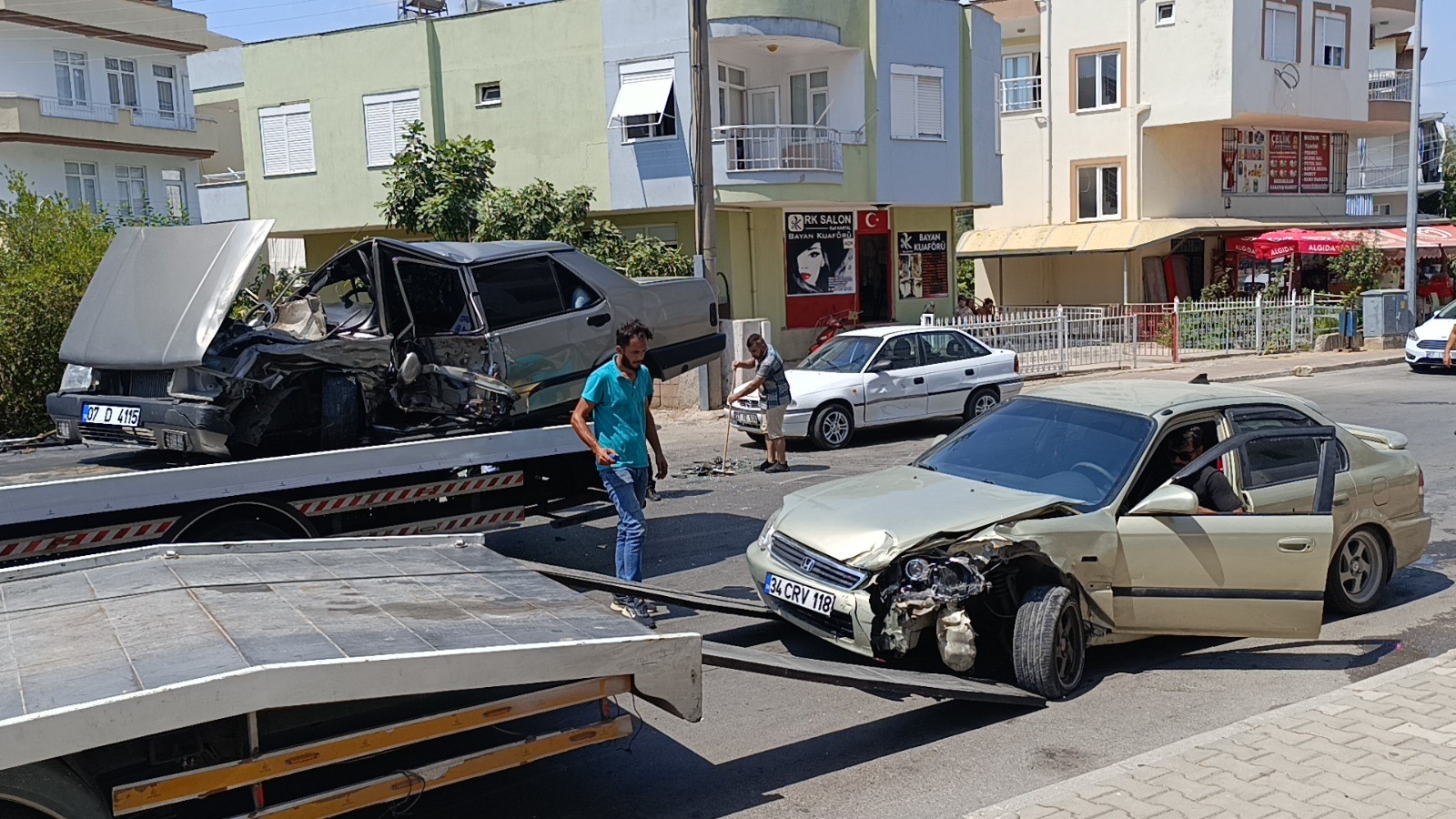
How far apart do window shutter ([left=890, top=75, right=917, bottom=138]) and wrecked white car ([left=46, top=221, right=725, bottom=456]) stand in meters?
16.2

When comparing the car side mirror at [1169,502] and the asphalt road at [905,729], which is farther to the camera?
the car side mirror at [1169,502]

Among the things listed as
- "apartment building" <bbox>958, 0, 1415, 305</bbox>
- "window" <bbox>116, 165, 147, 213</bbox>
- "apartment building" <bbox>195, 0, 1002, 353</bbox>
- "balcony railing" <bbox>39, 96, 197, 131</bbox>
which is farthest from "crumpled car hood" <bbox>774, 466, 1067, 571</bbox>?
"window" <bbox>116, 165, 147, 213</bbox>

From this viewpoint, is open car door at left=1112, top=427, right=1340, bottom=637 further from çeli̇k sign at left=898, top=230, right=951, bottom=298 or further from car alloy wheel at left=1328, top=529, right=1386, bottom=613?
çeli̇k sign at left=898, top=230, right=951, bottom=298

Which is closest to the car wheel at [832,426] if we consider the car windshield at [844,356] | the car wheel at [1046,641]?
the car windshield at [844,356]

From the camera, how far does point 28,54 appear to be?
3812cm

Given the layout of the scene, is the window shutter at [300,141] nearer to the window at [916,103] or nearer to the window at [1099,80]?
the window at [916,103]

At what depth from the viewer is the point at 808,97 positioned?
25984 mm

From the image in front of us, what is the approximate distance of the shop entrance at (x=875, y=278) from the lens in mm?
27734

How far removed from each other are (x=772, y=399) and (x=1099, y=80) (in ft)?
82.1

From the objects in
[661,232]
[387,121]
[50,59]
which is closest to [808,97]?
[661,232]

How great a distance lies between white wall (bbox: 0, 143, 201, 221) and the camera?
37.7 metres

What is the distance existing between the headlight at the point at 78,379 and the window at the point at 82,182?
34.3m

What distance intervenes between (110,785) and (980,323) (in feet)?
65.8

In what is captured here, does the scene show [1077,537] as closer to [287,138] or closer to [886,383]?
[886,383]
